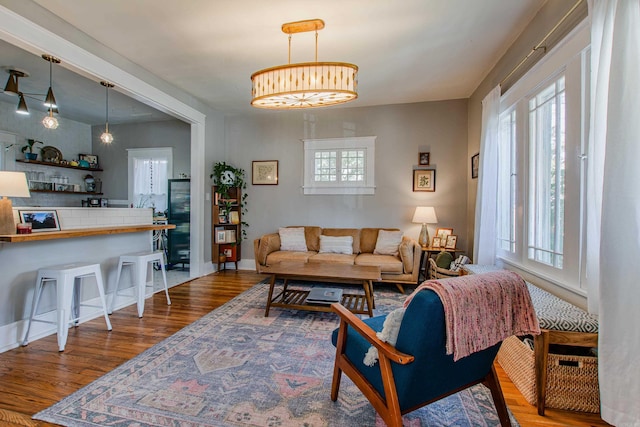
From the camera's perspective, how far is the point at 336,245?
178 inches

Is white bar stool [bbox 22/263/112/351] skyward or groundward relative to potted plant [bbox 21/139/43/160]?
groundward

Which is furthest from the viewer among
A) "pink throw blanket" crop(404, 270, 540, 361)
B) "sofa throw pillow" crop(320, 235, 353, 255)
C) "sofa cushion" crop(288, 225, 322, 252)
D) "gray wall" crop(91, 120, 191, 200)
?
"gray wall" crop(91, 120, 191, 200)

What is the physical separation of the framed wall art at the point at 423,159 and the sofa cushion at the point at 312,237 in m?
1.92

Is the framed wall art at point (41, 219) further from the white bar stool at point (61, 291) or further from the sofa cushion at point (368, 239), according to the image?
the sofa cushion at point (368, 239)

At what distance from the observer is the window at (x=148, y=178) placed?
5.68 m

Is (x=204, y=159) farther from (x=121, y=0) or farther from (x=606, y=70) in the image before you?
(x=606, y=70)

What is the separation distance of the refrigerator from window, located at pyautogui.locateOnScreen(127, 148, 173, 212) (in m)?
0.57

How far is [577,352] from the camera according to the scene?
5.86 ft

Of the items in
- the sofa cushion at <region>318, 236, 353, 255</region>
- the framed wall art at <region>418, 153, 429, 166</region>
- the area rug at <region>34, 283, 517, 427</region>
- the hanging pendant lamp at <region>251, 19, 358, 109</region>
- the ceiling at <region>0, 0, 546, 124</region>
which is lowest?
the area rug at <region>34, 283, 517, 427</region>

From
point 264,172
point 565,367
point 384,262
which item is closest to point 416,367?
point 565,367

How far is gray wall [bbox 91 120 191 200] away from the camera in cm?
555

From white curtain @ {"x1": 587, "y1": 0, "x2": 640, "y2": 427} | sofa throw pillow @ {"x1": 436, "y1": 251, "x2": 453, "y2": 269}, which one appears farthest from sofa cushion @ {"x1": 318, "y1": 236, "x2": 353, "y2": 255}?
white curtain @ {"x1": 587, "y1": 0, "x2": 640, "y2": 427}

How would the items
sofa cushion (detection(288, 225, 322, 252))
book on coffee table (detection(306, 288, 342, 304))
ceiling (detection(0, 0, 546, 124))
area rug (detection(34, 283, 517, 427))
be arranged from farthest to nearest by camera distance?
1. sofa cushion (detection(288, 225, 322, 252))
2. book on coffee table (detection(306, 288, 342, 304))
3. ceiling (detection(0, 0, 546, 124))
4. area rug (detection(34, 283, 517, 427))

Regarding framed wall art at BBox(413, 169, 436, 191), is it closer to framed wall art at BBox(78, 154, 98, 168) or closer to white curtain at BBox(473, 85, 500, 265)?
white curtain at BBox(473, 85, 500, 265)
